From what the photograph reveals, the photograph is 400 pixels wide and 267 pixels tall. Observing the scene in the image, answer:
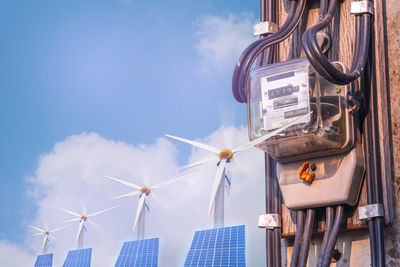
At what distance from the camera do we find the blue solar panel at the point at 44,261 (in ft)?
36.9

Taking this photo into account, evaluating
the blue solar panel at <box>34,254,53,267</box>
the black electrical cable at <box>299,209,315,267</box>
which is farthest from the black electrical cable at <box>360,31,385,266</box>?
the blue solar panel at <box>34,254,53,267</box>

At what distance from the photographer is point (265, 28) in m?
3.01

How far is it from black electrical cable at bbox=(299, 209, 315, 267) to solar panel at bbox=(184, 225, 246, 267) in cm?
333

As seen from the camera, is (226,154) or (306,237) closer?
(306,237)

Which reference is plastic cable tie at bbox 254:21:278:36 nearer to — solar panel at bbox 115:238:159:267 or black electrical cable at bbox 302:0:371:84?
black electrical cable at bbox 302:0:371:84

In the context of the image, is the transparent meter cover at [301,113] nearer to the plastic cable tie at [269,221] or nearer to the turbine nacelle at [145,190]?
the plastic cable tie at [269,221]

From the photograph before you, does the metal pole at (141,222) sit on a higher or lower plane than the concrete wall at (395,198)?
higher

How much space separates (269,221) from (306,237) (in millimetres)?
268

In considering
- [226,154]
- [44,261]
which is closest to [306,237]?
[226,154]

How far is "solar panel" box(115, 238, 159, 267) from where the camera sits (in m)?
8.05

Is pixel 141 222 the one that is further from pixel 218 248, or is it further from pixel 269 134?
pixel 269 134

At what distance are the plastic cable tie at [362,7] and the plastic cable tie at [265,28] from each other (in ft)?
1.45

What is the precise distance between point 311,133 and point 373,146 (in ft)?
0.86

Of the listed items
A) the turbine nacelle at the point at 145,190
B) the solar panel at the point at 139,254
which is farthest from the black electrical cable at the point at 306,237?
the turbine nacelle at the point at 145,190
